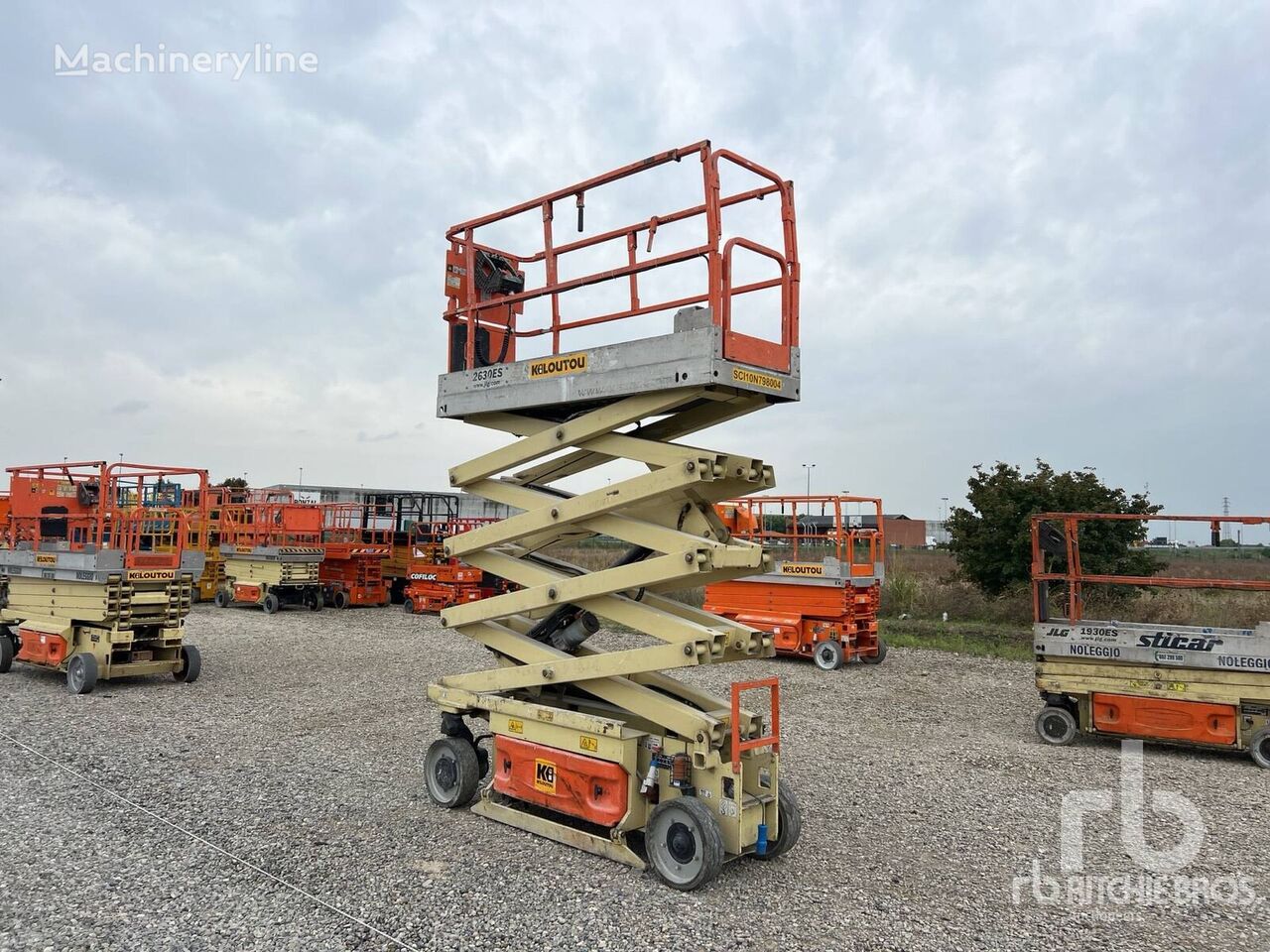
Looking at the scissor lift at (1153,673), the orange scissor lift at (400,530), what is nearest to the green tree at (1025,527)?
the scissor lift at (1153,673)

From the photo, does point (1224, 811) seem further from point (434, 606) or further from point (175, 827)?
point (434, 606)

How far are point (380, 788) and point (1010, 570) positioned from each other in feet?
50.5

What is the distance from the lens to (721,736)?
5.30 m

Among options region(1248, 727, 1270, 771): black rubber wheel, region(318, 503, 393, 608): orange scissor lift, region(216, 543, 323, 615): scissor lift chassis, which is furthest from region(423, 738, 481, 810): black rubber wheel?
region(318, 503, 393, 608): orange scissor lift

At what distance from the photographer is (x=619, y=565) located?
5.74 meters

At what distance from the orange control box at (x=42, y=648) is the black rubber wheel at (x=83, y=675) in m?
0.66

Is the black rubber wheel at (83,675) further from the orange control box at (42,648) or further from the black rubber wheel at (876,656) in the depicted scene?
the black rubber wheel at (876,656)

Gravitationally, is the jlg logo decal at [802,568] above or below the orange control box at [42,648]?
above

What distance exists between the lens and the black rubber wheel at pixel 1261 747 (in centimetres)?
827

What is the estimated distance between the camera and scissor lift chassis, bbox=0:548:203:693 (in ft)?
36.0

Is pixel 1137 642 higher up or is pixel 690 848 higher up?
pixel 1137 642

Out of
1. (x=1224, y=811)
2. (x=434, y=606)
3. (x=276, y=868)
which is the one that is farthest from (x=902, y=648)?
(x=276, y=868)

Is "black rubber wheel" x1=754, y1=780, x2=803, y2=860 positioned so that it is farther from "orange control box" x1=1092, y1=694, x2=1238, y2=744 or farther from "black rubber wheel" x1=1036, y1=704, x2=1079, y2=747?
"orange control box" x1=1092, y1=694, x2=1238, y2=744

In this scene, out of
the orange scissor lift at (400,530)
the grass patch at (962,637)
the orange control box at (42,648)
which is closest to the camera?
the orange control box at (42,648)
